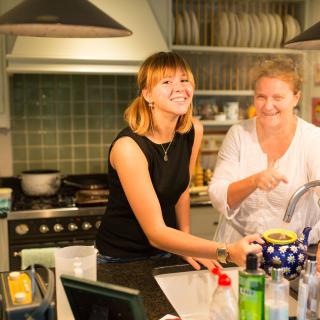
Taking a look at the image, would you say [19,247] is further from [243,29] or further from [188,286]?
[243,29]

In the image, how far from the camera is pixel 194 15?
3.10m

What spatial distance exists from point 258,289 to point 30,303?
1.45 ft

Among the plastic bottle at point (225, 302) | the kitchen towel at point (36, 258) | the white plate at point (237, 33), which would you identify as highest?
the white plate at point (237, 33)

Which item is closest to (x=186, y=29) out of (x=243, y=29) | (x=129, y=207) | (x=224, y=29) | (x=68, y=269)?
(x=224, y=29)

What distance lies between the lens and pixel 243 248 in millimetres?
1180

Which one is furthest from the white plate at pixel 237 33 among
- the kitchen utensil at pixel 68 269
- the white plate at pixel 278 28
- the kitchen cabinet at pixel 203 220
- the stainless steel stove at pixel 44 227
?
the kitchen utensil at pixel 68 269

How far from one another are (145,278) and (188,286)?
0.16m

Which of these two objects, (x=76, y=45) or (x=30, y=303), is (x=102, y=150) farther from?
(x=30, y=303)

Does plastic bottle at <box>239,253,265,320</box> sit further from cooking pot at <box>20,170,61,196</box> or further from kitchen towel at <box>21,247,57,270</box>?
cooking pot at <box>20,170,61,196</box>

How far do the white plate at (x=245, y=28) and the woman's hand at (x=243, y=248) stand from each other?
7.38 feet

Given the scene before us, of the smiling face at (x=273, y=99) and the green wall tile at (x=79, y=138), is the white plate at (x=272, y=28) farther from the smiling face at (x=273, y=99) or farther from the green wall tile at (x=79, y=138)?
the smiling face at (x=273, y=99)

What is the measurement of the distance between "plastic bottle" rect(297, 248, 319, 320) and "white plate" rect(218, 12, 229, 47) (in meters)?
2.35

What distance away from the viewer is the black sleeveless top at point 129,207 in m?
1.58

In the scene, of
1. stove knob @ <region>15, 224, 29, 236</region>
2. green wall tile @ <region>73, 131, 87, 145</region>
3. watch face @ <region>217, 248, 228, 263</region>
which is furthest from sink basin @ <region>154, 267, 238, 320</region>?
green wall tile @ <region>73, 131, 87, 145</region>
